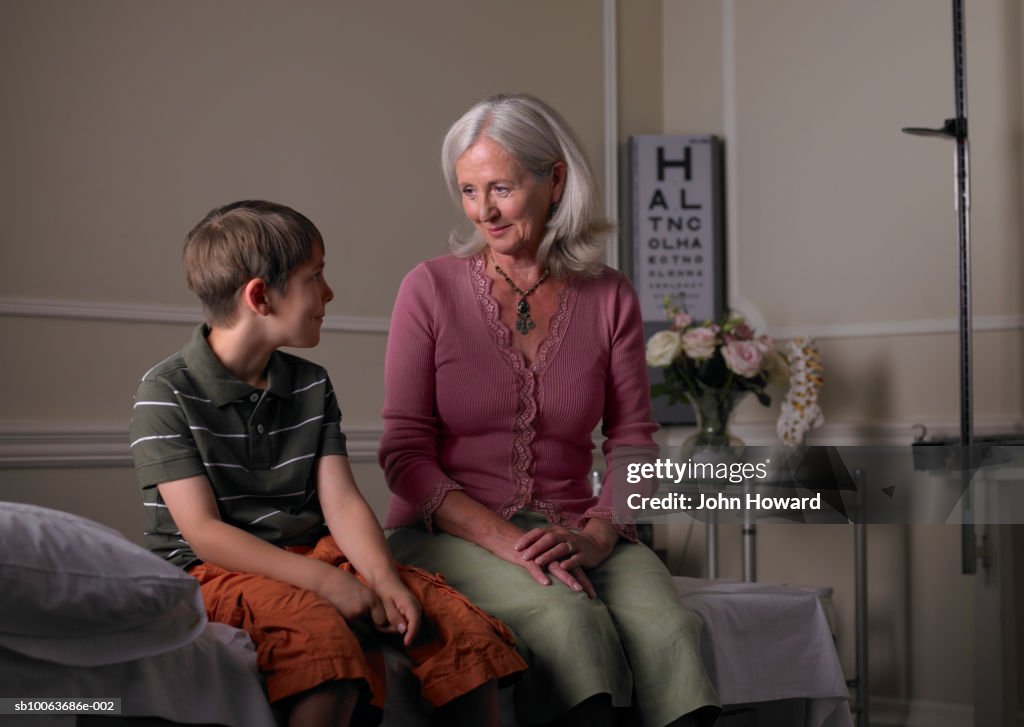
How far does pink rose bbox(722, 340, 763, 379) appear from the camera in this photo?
314 centimetres

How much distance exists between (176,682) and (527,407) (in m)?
0.72

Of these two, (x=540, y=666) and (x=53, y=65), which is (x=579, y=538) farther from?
(x=53, y=65)

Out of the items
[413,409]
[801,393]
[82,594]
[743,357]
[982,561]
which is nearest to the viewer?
[82,594]

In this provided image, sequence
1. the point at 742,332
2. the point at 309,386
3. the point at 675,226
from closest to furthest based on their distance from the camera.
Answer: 1. the point at 309,386
2. the point at 742,332
3. the point at 675,226

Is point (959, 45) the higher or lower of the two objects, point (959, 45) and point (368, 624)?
the higher

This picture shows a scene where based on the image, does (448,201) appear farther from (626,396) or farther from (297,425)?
(297,425)

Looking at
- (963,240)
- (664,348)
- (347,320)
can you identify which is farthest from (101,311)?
(963,240)

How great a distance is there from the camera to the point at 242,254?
1.64m

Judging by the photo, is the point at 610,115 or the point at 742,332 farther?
the point at 610,115

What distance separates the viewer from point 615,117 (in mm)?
3730

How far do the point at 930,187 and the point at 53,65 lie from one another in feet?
7.32

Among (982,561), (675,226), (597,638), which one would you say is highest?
(675,226)

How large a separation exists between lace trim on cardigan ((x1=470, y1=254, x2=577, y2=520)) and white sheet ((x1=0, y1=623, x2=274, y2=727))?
0.55m

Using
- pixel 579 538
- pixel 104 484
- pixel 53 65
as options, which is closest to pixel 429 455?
pixel 579 538
